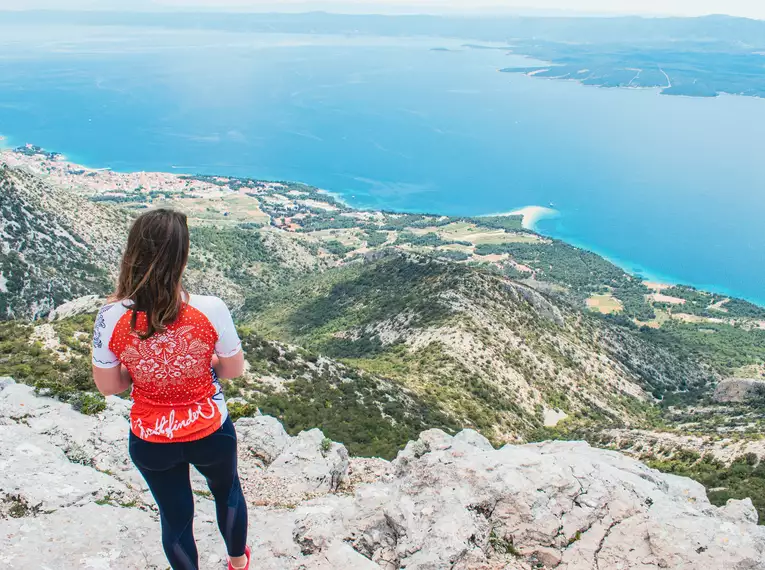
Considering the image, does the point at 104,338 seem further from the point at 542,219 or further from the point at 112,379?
the point at 542,219

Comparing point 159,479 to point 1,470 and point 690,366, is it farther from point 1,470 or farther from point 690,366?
point 690,366

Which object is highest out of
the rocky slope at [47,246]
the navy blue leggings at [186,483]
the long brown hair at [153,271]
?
the long brown hair at [153,271]

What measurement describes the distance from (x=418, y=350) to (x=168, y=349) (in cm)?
3288

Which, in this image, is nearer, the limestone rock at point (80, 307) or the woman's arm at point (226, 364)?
the woman's arm at point (226, 364)

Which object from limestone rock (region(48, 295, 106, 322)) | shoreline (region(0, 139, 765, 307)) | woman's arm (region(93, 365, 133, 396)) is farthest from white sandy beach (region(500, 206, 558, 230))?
woman's arm (region(93, 365, 133, 396))

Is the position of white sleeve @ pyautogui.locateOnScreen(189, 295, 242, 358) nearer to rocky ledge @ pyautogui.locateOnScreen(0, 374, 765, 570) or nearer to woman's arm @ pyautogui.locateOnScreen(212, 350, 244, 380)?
woman's arm @ pyautogui.locateOnScreen(212, 350, 244, 380)

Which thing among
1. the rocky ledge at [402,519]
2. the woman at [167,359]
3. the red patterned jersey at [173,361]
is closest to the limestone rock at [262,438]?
the rocky ledge at [402,519]

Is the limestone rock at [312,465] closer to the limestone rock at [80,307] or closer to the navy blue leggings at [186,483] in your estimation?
the navy blue leggings at [186,483]

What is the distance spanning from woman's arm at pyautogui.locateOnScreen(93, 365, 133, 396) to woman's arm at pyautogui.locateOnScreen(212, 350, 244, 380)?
0.70 metres

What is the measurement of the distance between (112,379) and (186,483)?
1.23 meters

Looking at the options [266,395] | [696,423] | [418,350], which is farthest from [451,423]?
[696,423]

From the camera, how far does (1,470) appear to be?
7523mm

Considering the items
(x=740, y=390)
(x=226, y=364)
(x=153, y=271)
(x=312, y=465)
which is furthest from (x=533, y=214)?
(x=153, y=271)

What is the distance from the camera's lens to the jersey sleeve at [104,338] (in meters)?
4.15
